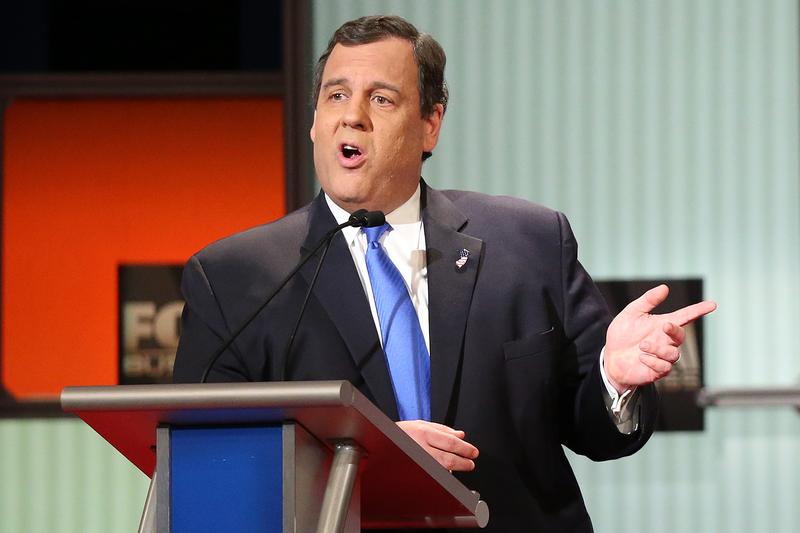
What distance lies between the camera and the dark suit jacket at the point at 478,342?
7.19 ft

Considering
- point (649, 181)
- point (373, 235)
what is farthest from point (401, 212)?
point (649, 181)

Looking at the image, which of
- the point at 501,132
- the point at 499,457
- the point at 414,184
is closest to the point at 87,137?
the point at 501,132

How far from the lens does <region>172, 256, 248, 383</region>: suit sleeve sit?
2203mm

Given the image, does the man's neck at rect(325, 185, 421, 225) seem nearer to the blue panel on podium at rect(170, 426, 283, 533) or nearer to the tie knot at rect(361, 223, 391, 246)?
the tie knot at rect(361, 223, 391, 246)

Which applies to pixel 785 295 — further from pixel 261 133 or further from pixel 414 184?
pixel 261 133

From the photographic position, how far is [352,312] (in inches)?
86.9

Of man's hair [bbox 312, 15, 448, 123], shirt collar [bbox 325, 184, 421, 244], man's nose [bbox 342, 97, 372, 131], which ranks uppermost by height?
man's hair [bbox 312, 15, 448, 123]

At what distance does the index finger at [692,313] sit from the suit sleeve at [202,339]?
27.9 inches

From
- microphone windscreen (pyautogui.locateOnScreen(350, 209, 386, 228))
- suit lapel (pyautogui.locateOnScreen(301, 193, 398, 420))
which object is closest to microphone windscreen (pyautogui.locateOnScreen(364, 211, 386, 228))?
microphone windscreen (pyautogui.locateOnScreen(350, 209, 386, 228))

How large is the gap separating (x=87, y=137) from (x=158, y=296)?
79cm

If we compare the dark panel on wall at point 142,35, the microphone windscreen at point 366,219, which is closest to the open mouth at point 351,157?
the microphone windscreen at point 366,219

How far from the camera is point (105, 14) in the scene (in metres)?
4.92

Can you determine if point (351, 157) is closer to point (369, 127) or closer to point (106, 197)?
point (369, 127)

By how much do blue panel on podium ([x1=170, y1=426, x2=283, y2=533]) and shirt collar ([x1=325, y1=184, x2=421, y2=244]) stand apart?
92cm
